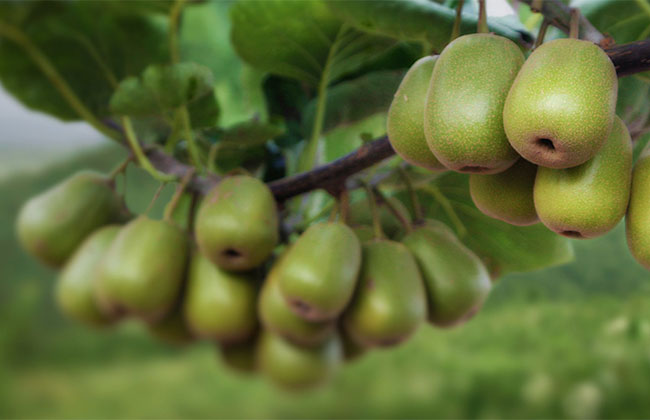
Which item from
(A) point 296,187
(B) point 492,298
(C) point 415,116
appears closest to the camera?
(C) point 415,116

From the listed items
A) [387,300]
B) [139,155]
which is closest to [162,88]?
[139,155]

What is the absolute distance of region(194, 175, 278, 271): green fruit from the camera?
0.27m

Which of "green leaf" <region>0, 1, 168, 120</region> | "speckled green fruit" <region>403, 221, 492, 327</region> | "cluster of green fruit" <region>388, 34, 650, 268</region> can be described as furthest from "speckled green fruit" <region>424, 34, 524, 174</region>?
"green leaf" <region>0, 1, 168, 120</region>

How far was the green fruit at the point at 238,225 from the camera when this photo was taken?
267 millimetres

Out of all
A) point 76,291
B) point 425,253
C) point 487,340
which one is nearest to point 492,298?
point 487,340

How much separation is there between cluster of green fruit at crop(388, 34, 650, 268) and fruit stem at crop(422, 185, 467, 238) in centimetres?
14

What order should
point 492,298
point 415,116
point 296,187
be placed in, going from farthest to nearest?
point 492,298 < point 296,187 < point 415,116

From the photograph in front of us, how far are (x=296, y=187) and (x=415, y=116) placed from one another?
0.11 meters

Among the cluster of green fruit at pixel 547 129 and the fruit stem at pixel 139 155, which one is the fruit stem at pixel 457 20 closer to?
the cluster of green fruit at pixel 547 129

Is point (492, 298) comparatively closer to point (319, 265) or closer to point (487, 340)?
point (487, 340)

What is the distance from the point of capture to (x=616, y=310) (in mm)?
410

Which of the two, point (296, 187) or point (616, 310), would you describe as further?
point (616, 310)

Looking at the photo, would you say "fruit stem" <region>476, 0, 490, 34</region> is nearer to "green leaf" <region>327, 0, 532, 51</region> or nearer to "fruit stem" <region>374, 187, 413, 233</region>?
"green leaf" <region>327, 0, 532, 51</region>

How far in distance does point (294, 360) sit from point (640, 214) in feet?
0.59
